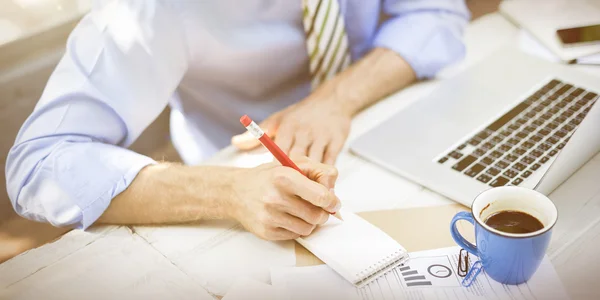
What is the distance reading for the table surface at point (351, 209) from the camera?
76cm

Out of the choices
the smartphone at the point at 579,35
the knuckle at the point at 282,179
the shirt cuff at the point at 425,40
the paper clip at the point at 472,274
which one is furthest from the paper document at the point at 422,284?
the smartphone at the point at 579,35

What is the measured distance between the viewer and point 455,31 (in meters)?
1.30

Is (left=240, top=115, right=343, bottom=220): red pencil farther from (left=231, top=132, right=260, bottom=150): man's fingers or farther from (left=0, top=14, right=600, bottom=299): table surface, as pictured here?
(left=231, top=132, right=260, bottom=150): man's fingers

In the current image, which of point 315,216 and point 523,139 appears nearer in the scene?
point 315,216

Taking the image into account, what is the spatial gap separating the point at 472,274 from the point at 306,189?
0.24 m

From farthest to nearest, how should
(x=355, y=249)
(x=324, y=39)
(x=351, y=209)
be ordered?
1. (x=324, y=39)
2. (x=351, y=209)
3. (x=355, y=249)

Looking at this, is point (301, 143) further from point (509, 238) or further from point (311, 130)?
point (509, 238)

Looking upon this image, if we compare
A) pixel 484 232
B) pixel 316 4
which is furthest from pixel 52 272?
pixel 316 4

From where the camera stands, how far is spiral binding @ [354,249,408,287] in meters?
0.75

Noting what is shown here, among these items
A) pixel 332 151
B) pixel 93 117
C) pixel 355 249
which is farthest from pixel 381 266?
pixel 93 117

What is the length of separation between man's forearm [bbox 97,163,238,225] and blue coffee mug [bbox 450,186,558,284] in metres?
0.36

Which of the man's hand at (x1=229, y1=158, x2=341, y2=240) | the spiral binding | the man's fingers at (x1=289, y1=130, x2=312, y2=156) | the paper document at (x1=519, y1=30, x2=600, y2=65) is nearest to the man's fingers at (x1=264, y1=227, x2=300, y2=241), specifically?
the man's hand at (x1=229, y1=158, x2=341, y2=240)

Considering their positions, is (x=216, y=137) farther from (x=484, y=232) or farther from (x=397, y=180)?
(x=484, y=232)

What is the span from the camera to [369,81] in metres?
1.20
